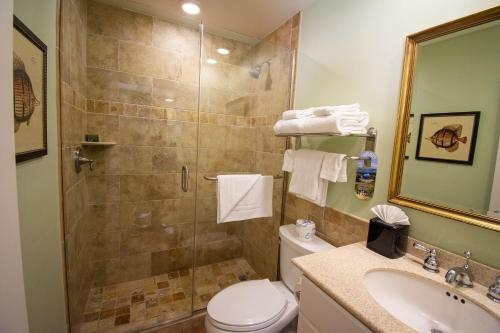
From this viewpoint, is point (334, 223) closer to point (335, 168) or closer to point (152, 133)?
point (335, 168)

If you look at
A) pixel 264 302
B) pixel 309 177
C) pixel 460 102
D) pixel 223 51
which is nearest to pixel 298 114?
pixel 309 177

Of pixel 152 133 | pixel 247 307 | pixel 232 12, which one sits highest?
pixel 232 12

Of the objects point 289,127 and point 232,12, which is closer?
point 289,127

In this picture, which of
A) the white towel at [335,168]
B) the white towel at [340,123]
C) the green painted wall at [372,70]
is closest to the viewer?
the green painted wall at [372,70]

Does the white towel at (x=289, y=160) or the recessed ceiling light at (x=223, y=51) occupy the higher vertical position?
the recessed ceiling light at (x=223, y=51)

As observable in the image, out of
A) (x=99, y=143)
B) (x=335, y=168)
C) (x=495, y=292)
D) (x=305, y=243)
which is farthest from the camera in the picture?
(x=99, y=143)

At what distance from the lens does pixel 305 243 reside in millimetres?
1426

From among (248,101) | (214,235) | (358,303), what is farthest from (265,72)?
(358,303)

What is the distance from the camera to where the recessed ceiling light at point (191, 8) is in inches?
69.3

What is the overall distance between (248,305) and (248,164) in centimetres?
108

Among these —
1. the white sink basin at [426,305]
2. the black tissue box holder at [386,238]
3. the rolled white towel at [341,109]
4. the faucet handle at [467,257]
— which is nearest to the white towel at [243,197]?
the rolled white towel at [341,109]

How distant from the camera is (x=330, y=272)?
0.92 meters

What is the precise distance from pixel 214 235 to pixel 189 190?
0.55 meters

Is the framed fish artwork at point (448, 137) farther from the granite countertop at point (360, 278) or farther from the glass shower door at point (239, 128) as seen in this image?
the glass shower door at point (239, 128)
